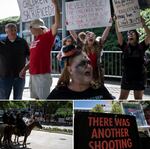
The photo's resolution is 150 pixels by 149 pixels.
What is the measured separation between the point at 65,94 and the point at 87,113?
2.09ft

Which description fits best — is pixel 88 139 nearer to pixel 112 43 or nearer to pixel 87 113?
pixel 87 113

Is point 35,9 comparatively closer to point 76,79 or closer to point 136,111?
point 76,79

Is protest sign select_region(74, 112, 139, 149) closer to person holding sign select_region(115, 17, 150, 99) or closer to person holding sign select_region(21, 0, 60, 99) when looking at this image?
person holding sign select_region(21, 0, 60, 99)

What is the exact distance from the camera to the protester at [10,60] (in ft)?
18.0

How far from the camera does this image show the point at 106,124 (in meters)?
2.05

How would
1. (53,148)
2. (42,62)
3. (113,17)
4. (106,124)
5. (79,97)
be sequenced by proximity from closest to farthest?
(53,148)
(106,124)
(79,97)
(42,62)
(113,17)

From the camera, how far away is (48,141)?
1.93 meters

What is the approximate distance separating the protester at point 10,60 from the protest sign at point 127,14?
1.52 m

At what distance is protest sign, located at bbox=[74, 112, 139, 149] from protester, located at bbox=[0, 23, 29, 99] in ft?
11.7

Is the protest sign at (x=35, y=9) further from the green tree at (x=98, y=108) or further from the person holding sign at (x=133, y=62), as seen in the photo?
the green tree at (x=98, y=108)

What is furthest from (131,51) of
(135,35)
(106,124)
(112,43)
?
(112,43)

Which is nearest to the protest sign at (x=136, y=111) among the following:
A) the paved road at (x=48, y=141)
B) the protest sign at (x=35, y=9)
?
the paved road at (x=48, y=141)

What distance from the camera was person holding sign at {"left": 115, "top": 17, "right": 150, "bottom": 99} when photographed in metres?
4.98

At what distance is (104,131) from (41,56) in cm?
290
